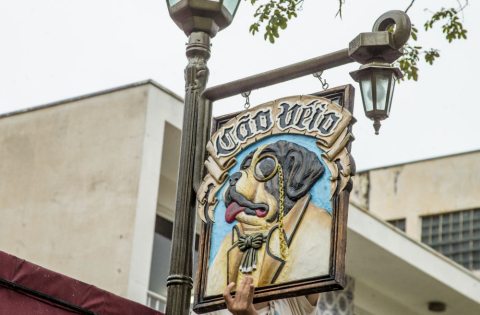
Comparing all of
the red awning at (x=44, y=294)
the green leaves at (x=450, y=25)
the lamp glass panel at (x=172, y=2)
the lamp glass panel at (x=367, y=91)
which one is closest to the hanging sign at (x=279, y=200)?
the lamp glass panel at (x=367, y=91)

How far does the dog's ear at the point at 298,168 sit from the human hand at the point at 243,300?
0.55 metres

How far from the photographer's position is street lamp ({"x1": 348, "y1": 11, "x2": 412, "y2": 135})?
5.78 metres

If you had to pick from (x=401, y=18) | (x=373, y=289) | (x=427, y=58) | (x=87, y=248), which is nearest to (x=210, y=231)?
(x=401, y=18)

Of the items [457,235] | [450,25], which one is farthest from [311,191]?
[457,235]

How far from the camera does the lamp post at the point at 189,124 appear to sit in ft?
20.2

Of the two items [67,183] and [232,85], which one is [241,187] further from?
[67,183]

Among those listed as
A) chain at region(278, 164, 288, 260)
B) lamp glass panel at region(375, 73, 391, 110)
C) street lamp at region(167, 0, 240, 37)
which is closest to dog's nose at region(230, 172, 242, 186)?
chain at region(278, 164, 288, 260)

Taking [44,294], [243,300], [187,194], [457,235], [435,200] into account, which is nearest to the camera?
[243,300]

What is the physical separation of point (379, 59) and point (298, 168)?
84 centimetres

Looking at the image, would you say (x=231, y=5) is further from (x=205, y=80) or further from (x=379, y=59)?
(x=379, y=59)

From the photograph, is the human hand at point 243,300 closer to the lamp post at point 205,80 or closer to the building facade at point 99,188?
the lamp post at point 205,80

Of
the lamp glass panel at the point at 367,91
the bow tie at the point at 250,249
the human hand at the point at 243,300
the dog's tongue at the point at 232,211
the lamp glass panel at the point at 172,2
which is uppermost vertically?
the lamp glass panel at the point at 172,2

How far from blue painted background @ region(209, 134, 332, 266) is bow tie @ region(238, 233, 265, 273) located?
7.4 inches

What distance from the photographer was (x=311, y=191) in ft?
18.2
